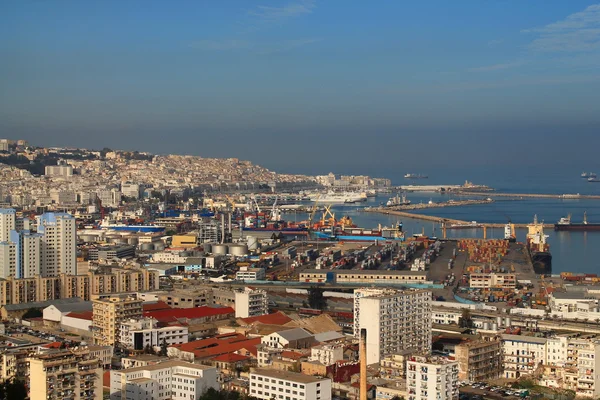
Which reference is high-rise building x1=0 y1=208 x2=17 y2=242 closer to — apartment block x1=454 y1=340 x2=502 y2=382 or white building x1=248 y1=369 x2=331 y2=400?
white building x1=248 y1=369 x2=331 y2=400

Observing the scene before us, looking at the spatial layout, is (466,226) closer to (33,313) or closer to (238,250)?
(238,250)

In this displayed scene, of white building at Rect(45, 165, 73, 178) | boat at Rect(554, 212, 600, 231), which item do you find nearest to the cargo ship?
boat at Rect(554, 212, 600, 231)

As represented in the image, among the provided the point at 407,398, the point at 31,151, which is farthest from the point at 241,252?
the point at 31,151

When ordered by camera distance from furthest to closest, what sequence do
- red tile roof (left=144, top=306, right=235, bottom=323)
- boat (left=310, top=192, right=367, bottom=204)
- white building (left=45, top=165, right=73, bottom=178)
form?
boat (left=310, top=192, right=367, bottom=204), white building (left=45, top=165, right=73, bottom=178), red tile roof (left=144, top=306, right=235, bottom=323)

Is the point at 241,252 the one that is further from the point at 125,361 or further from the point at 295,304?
the point at 125,361

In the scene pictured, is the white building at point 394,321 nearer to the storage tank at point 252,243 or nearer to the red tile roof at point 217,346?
the red tile roof at point 217,346
